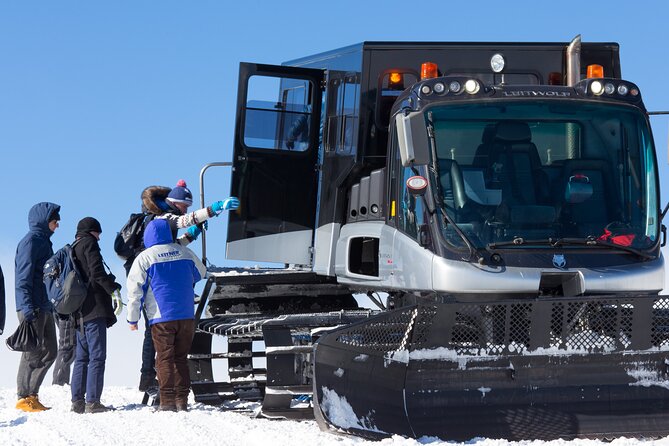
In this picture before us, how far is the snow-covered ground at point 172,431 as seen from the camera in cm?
845

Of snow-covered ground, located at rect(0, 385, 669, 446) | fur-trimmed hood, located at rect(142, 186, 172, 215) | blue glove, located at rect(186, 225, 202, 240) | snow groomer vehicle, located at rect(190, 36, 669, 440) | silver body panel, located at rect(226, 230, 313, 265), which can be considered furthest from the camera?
silver body panel, located at rect(226, 230, 313, 265)

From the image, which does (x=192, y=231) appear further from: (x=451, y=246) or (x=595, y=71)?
(x=595, y=71)

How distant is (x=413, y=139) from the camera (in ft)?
30.8

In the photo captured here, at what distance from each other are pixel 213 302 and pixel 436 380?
442 centimetres

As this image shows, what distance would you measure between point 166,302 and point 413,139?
2.83 metres

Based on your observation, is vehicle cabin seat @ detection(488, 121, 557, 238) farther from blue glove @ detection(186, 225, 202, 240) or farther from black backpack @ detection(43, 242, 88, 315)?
black backpack @ detection(43, 242, 88, 315)

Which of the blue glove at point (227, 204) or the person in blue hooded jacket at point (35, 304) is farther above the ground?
the blue glove at point (227, 204)

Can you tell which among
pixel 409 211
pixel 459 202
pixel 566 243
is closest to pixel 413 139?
pixel 459 202

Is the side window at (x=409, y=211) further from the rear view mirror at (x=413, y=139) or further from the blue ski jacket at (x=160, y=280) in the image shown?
the blue ski jacket at (x=160, y=280)

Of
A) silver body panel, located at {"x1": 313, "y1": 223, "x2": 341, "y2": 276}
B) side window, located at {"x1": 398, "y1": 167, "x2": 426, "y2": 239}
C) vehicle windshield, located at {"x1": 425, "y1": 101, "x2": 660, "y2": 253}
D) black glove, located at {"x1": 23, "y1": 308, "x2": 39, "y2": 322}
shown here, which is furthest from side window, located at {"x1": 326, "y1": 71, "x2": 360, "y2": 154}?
black glove, located at {"x1": 23, "y1": 308, "x2": 39, "y2": 322}

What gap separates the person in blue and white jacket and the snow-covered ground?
0.38 meters

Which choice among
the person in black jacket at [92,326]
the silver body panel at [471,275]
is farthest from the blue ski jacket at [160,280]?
the silver body panel at [471,275]

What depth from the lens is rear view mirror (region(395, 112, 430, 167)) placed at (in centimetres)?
937

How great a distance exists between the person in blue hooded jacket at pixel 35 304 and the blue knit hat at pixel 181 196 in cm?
142
